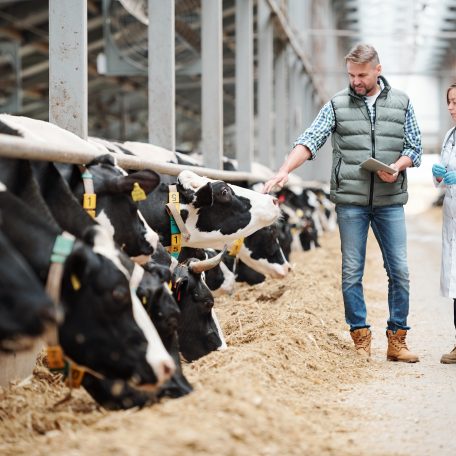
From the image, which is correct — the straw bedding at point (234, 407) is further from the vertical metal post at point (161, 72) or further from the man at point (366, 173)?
the vertical metal post at point (161, 72)

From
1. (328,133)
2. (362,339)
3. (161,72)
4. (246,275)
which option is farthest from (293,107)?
(362,339)

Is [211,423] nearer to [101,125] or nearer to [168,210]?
[168,210]

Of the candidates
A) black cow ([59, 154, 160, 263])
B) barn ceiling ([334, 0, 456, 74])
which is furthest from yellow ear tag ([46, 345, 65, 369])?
barn ceiling ([334, 0, 456, 74])

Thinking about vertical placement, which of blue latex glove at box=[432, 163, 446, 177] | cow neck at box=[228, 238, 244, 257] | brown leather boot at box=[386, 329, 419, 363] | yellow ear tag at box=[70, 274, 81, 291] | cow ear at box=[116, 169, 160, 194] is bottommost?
brown leather boot at box=[386, 329, 419, 363]

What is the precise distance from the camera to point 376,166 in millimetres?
6172

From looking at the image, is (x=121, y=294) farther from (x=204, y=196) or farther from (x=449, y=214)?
(x=449, y=214)

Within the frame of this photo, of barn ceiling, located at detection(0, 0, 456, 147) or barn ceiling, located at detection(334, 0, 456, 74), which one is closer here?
barn ceiling, located at detection(0, 0, 456, 147)

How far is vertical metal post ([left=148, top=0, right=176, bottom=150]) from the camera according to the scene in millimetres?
7984

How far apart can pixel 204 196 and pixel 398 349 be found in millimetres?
1620

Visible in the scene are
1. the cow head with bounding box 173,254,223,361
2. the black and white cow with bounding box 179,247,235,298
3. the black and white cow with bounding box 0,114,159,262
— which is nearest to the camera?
the black and white cow with bounding box 0,114,159,262

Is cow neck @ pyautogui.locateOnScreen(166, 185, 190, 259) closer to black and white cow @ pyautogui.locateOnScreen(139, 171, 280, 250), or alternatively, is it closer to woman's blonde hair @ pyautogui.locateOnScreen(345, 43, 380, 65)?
black and white cow @ pyautogui.locateOnScreen(139, 171, 280, 250)

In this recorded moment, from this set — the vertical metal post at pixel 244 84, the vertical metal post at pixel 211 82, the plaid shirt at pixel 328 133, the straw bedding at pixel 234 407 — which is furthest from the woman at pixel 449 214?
the vertical metal post at pixel 244 84

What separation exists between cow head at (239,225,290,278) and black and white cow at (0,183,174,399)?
191 inches

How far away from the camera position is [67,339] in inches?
147
